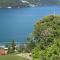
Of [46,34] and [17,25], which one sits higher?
[46,34]

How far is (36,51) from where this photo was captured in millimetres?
11367

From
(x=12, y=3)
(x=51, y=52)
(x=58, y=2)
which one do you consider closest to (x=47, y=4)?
(x=58, y=2)

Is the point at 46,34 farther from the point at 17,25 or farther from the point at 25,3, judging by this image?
the point at 25,3

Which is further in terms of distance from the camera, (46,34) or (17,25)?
(17,25)

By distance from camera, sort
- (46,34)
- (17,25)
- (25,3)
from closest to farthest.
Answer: (46,34), (17,25), (25,3)

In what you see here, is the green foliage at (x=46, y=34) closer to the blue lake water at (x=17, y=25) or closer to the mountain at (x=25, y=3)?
the blue lake water at (x=17, y=25)

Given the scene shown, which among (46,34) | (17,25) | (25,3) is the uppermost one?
(25,3)

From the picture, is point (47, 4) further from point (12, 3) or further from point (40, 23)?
point (40, 23)

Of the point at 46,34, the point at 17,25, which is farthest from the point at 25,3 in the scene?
the point at 46,34

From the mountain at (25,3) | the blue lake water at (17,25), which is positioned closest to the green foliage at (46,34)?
the blue lake water at (17,25)

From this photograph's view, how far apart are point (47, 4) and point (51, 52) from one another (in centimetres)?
5520

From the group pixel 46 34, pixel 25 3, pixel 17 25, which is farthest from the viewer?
pixel 25 3

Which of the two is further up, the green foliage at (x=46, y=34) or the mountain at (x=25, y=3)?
the mountain at (x=25, y=3)

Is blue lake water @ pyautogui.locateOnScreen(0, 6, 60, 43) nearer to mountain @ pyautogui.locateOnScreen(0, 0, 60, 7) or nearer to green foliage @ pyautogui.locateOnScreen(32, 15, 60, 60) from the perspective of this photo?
mountain @ pyautogui.locateOnScreen(0, 0, 60, 7)
